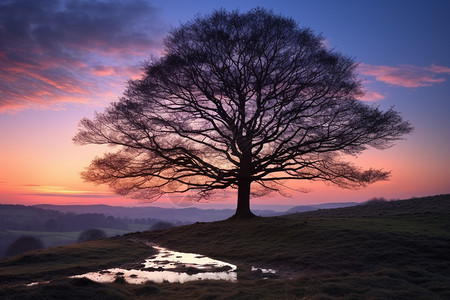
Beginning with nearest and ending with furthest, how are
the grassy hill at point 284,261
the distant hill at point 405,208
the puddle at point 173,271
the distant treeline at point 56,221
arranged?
the grassy hill at point 284,261, the puddle at point 173,271, the distant hill at point 405,208, the distant treeline at point 56,221

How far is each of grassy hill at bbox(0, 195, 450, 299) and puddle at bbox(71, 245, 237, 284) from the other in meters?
0.83

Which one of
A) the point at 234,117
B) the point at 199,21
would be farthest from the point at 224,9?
the point at 234,117

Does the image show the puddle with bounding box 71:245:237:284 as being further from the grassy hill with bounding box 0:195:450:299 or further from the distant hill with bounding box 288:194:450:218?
the distant hill with bounding box 288:194:450:218

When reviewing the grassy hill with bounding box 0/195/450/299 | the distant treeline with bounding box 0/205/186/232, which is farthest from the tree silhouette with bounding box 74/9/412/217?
the distant treeline with bounding box 0/205/186/232

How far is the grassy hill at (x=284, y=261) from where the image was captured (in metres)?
9.79

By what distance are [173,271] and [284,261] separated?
509cm

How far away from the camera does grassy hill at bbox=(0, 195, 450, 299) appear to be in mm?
9789

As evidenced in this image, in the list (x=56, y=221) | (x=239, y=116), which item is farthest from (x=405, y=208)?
(x=56, y=221)

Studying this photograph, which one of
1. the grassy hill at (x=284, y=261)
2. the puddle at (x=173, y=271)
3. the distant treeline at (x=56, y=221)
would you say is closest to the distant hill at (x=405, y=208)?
the grassy hill at (x=284, y=261)

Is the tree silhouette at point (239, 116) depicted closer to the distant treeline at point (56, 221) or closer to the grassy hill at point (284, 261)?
the grassy hill at point (284, 261)

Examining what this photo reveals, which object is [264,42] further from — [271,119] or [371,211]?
[371,211]

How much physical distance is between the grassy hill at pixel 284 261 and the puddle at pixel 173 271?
830 mm

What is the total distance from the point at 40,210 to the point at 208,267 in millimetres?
97931

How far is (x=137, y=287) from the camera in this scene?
1062cm
